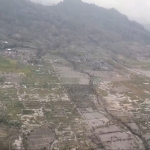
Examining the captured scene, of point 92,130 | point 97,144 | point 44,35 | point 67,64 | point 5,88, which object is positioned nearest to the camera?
point 97,144

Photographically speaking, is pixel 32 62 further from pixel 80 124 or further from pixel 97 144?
pixel 97 144

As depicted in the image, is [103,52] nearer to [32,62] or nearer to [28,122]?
[32,62]

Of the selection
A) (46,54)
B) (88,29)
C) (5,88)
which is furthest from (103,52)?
(5,88)

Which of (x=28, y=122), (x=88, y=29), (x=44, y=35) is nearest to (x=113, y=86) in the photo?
(x=28, y=122)

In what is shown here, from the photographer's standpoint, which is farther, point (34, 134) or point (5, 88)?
point (5, 88)

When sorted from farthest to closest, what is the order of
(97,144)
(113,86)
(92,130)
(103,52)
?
(103,52) → (113,86) → (92,130) → (97,144)

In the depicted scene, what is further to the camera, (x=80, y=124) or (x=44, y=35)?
(x=44, y=35)

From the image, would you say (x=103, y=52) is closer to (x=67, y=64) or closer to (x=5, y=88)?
(x=67, y=64)

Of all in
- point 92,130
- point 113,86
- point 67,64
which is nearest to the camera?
point 92,130

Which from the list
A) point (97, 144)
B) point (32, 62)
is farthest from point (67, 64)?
point (97, 144)

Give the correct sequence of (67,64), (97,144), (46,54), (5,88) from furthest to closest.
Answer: (46,54) → (67,64) → (5,88) → (97,144)
